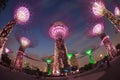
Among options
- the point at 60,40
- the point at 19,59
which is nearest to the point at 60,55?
the point at 60,40

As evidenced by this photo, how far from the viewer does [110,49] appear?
53.1 meters

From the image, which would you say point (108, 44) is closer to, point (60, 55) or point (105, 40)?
point (105, 40)

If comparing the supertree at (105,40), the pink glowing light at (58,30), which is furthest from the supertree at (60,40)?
the supertree at (105,40)

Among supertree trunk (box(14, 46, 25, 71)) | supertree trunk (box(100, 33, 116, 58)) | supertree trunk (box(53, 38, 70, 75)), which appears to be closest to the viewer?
supertree trunk (box(14, 46, 25, 71))

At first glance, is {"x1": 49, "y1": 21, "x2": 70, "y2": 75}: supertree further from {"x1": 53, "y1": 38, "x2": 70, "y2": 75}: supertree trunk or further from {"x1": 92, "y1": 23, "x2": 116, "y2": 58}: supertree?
{"x1": 92, "y1": 23, "x2": 116, "y2": 58}: supertree

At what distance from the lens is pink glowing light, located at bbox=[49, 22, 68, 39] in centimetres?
7938

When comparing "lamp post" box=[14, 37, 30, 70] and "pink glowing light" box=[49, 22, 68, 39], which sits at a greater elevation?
"pink glowing light" box=[49, 22, 68, 39]

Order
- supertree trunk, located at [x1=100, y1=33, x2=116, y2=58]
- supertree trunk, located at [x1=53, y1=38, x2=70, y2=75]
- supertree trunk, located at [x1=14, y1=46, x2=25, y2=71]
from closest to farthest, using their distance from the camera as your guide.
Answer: supertree trunk, located at [x1=14, y1=46, x2=25, y2=71]
supertree trunk, located at [x1=100, y1=33, x2=116, y2=58]
supertree trunk, located at [x1=53, y1=38, x2=70, y2=75]

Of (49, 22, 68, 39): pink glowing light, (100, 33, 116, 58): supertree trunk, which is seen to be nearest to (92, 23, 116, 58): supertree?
(100, 33, 116, 58): supertree trunk

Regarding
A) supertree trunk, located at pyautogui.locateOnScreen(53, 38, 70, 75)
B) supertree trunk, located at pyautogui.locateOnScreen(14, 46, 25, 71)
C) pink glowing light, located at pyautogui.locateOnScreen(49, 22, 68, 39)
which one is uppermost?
pink glowing light, located at pyautogui.locateOnScreen(49, 22, 68, 39)

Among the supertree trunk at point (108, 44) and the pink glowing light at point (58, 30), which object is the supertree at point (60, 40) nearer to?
the pink glowing light at point (58, 30)

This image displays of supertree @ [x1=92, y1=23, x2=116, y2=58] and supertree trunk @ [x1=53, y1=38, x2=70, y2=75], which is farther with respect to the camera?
supertree trunk @ [x1=53, y1=38, x2=70, y2=75]

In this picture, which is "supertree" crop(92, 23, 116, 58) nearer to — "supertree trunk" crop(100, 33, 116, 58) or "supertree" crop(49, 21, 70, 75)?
"supertree trunk" crop(100, 33, 116, 58)

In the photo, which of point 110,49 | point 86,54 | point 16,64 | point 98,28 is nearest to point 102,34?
point 98,28
